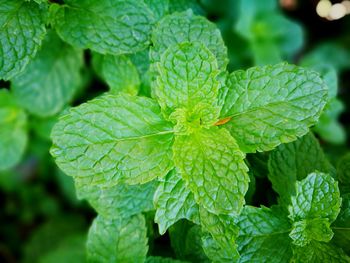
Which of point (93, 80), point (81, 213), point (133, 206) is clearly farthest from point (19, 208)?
point (133, 206)

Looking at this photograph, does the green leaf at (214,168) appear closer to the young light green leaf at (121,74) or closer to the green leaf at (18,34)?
the young light green leaf at (121,74)

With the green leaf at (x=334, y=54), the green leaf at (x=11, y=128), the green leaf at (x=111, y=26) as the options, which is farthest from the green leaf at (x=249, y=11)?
the green leaf at (x=11, y=128)

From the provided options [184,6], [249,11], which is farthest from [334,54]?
[184,6]

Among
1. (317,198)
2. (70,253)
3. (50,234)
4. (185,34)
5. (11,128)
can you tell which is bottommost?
(50,234)

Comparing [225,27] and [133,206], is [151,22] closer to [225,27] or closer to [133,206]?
[133,206]

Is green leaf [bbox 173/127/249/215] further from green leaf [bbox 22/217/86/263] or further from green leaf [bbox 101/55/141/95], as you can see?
green leaf [bbox 22/217/86/263]

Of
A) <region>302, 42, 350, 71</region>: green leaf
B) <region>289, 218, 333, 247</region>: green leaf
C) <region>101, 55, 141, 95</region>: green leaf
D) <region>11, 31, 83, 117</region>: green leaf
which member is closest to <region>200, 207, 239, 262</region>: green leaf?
<region>289, 218, 333, 247</region>: green leaf

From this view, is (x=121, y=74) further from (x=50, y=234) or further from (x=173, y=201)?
(x=50, y=234)
